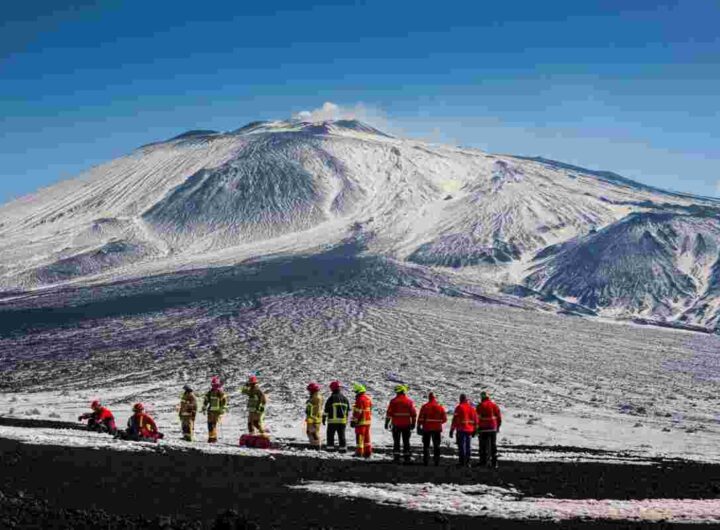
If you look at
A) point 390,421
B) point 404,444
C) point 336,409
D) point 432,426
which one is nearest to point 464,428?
point 432,426

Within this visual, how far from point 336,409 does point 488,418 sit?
4650 mm

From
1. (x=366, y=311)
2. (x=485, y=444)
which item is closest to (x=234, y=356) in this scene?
(x=366, y=311)

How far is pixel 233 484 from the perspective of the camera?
18.6 metres

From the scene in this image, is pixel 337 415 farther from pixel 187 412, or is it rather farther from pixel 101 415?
pixel 101 415

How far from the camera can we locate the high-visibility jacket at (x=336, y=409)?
26531 mm

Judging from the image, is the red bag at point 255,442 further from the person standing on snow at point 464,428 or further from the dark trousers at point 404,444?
the person standing on snow at point 464,428

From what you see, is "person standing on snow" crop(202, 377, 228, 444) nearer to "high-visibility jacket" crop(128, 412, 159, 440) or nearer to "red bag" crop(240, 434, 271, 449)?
"red bag" crop(240, 434, 271, 449)

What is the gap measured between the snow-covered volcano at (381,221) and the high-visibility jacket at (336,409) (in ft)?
284

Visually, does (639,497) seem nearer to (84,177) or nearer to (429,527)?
(429,527)

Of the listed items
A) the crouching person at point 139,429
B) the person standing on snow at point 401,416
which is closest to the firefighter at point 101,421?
the crouching person at point 139,429

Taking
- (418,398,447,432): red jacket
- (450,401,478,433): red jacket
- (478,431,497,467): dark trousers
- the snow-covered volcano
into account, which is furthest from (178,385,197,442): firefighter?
the snow-covered volcano

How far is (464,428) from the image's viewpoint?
23.8 meters

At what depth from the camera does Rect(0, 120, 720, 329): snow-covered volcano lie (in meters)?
121

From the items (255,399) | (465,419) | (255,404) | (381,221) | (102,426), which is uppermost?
(381,221)
